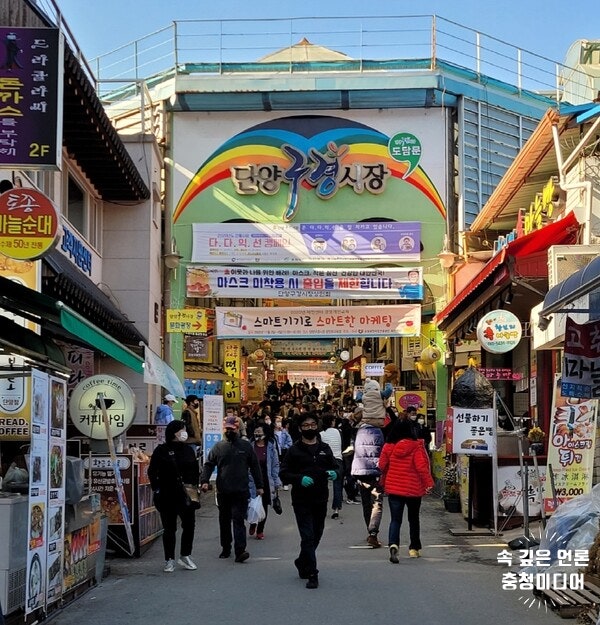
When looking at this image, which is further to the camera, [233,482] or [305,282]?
[305,282]

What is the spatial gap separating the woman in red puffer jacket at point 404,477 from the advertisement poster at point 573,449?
5.32 feet

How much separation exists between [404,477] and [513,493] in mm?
3109

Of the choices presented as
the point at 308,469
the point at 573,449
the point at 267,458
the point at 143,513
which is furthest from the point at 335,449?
the point at 308,469

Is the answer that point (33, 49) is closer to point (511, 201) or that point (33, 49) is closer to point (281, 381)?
point (511, 201)

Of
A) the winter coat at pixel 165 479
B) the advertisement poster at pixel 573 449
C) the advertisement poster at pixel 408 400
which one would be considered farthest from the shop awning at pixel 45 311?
the advertisement poster at pixel 408 400

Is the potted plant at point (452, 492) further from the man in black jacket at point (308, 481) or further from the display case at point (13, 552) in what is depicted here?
the display case at point (13, 552)

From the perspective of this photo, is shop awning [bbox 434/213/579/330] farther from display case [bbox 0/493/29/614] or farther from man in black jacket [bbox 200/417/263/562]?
display case [bbox 0/493/29/614]

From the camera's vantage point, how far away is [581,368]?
10.1 metres

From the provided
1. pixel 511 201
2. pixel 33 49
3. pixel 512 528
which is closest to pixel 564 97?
pixel 511 201

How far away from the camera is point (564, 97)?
76.9 ft

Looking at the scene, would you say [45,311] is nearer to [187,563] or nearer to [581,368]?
[187,563]

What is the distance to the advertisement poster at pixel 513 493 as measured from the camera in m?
13.6

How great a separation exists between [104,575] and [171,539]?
33.3 inches

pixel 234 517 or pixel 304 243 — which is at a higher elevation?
pixel 304 243
